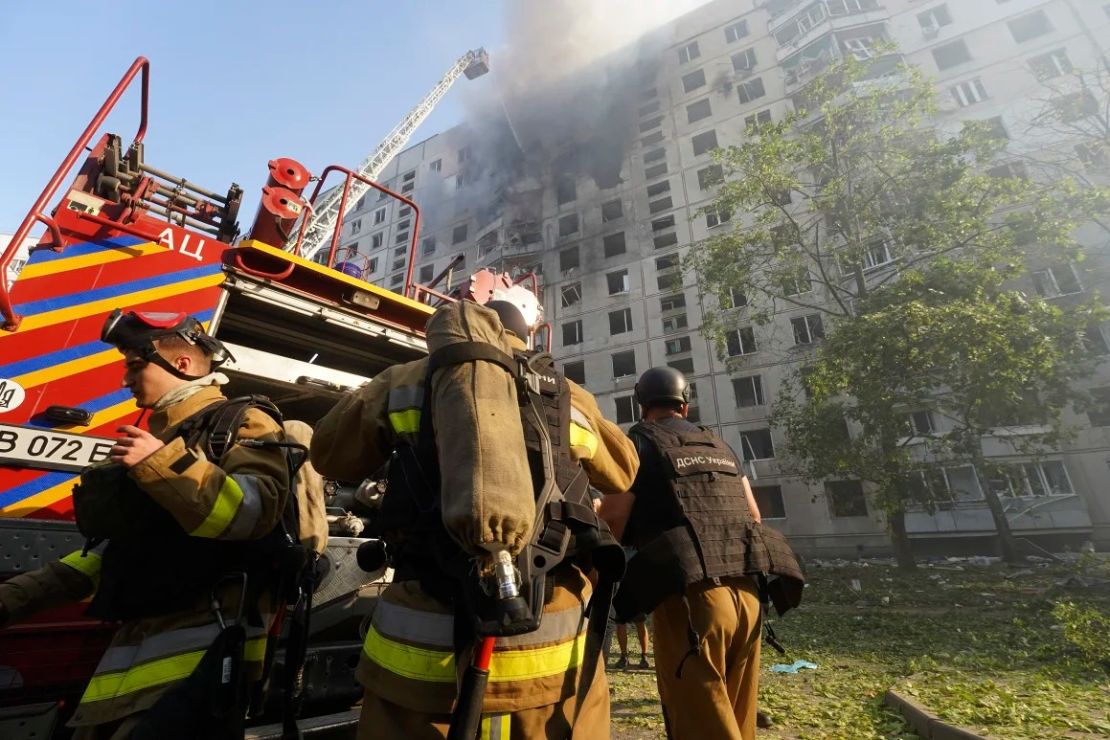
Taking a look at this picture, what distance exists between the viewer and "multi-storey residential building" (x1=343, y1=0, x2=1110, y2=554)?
17.5 metres

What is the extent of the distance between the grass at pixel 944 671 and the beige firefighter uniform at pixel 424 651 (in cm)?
261

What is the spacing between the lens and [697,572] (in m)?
2.35

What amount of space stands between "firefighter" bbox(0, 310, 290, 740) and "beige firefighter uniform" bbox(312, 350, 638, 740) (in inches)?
13.4

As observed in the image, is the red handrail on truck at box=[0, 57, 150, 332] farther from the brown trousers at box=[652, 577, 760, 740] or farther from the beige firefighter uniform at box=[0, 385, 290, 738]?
the brown trousers at box=[652, 577, 760, 740]

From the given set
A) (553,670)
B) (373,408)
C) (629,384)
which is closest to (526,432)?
(373,408)

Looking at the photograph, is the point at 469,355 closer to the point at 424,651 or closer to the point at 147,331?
the point at 424,651

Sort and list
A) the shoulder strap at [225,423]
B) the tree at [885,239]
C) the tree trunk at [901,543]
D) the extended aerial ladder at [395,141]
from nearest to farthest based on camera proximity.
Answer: the shoulder strap at [225,423]
the tree at [885,239]
the tree trunk at [901,543]
the extended aerial ladder at [395,141]

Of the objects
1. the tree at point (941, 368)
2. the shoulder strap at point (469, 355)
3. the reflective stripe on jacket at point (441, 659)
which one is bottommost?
the reflective stripe on jacket at point (441, 659)

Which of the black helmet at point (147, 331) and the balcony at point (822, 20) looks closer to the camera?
the black helmet at point (147, 331)

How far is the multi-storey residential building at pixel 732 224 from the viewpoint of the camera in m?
17.5

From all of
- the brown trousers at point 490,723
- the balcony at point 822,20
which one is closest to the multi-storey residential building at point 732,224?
the balcony at point 822,20

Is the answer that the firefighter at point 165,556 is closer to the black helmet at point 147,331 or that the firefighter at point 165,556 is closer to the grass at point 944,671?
the black helmet at point 147,331

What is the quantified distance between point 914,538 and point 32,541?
2309cm

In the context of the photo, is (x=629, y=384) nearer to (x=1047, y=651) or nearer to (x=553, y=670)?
(x=1047, y=651)
